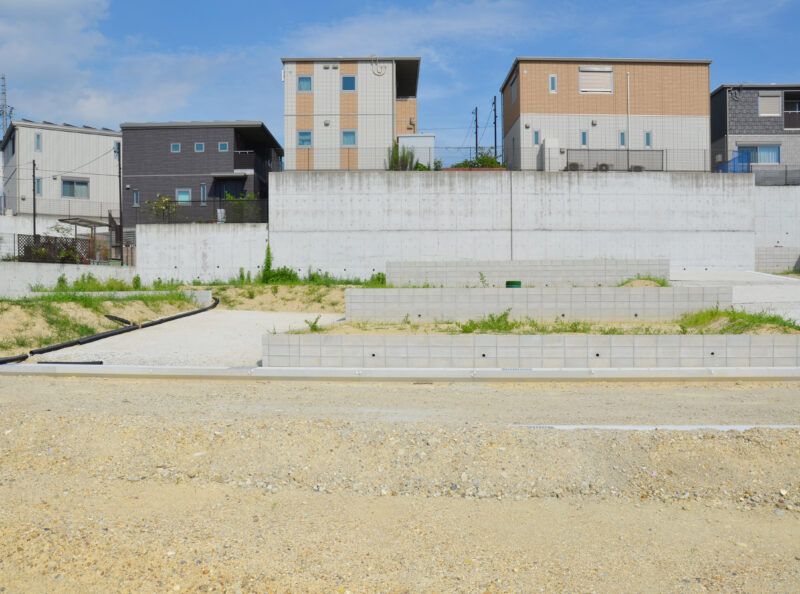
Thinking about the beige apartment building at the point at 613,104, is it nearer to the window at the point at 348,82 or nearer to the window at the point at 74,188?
the window at the point at 348,82

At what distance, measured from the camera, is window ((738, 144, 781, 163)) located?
32.1m

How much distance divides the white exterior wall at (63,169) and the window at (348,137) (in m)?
17.6

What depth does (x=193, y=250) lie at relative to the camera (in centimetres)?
2497

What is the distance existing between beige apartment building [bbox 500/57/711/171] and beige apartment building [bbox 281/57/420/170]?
654 cm

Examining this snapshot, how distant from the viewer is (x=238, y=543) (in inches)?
161

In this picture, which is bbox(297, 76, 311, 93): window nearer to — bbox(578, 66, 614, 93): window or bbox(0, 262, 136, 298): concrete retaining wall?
bbox(0, 262, 136, 298): concrete retaining wall

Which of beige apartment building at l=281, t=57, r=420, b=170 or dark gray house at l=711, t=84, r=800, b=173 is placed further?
dark gray house at l=711, t=84, r=800, b=173

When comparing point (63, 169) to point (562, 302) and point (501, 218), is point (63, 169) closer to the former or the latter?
point (501, 218)

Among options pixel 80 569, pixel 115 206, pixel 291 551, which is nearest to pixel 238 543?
pixel 291 551

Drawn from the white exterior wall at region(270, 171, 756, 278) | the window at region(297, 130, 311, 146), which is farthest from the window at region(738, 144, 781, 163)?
the window at region(297, 130, 311, 146)

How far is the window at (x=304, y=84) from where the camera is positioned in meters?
28.7

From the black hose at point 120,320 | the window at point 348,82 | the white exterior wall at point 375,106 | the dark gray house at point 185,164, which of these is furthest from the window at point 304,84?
the black hose at point 120,320

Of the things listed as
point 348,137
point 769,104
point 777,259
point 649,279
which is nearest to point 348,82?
point 348,137

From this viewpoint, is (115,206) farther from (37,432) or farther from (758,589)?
(758,589)
